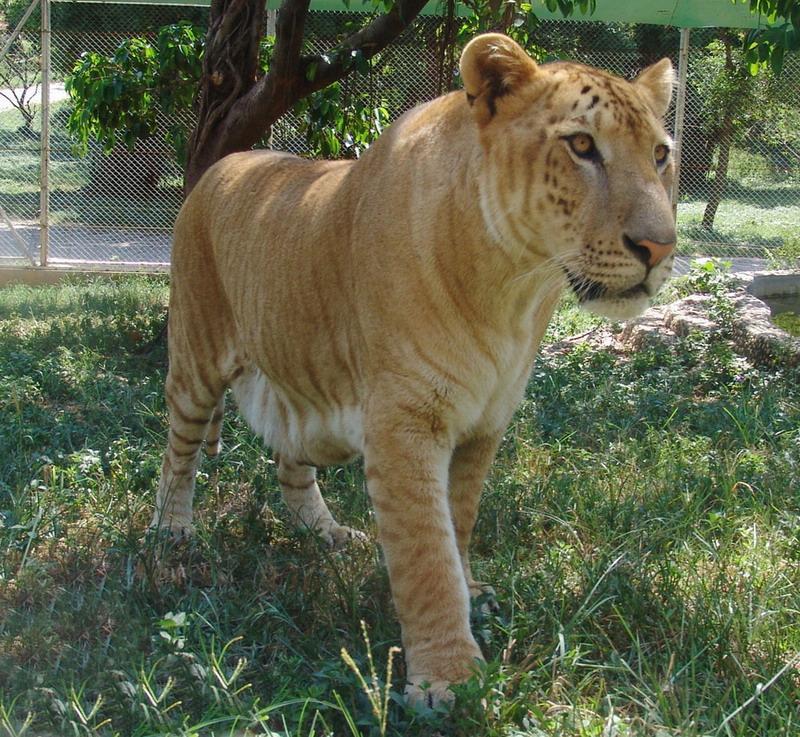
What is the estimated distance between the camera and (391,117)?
36.5 ft

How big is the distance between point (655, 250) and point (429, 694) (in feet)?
4.66

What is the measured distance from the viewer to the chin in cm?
320

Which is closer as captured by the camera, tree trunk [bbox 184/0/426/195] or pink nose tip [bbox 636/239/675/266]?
pink nose tip [bbox 636/239/675/266]

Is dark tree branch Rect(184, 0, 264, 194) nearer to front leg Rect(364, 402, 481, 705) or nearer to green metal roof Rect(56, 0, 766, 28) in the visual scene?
front leg Rect(364, 402, 481, 705)

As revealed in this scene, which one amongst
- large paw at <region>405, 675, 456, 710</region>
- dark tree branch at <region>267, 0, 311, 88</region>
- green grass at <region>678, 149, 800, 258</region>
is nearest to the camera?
large paw at <region>405, 675, 456, 710</region>

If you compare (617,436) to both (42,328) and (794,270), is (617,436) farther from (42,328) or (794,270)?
(794,270)

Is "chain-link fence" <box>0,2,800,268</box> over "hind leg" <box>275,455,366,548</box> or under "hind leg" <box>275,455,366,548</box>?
over

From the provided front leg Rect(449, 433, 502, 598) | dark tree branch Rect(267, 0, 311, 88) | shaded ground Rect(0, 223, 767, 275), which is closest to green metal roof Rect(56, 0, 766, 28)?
shaded ground Rect(0, 223, 767, 275)

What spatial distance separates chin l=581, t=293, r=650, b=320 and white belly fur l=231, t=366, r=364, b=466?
846mm

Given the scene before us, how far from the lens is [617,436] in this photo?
5.57 m

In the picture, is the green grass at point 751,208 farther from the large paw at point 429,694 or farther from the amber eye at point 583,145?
the large paw at point 429,694

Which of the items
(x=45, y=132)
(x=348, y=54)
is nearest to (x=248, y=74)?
(x=348, y=54)

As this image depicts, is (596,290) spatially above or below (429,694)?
above

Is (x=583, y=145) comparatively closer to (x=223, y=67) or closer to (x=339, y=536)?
(x=339, y=536)
